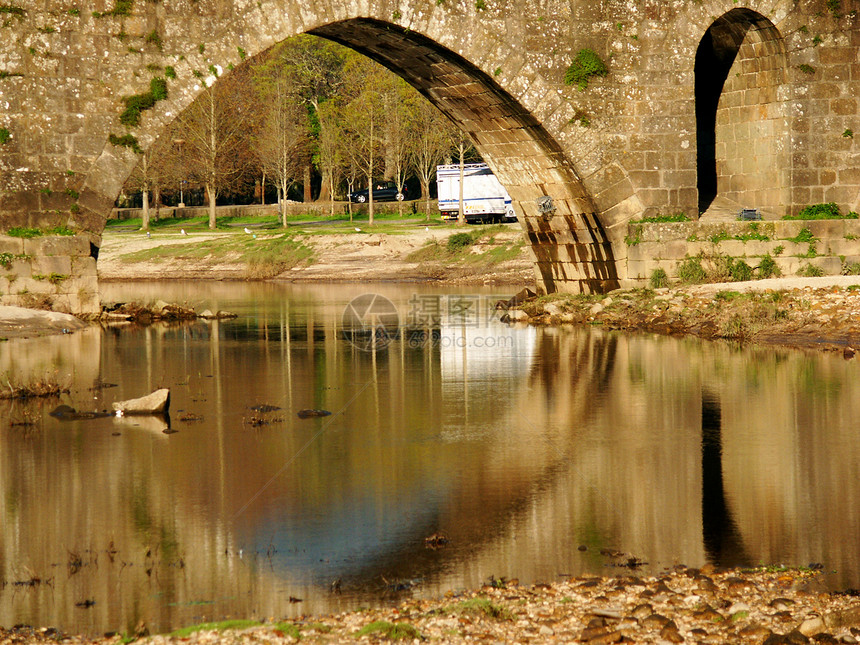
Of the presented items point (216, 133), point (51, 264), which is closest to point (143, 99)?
point (51, 264)

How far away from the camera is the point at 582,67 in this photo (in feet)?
67.5

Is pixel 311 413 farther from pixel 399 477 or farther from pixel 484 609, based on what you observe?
pixel 484 609

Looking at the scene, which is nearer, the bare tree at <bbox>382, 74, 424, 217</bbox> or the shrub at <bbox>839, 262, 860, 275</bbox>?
the shrub at <bbox>839, 262, 860, 275</bbox>

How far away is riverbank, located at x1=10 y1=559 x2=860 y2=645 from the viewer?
18.4 ft

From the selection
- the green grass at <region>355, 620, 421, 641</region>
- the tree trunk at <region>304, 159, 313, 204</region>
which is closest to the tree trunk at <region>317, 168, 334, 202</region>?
the tree trunk at <region>304, 159, 313, 204</region>

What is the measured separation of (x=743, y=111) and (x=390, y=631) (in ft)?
Answer: 60.8

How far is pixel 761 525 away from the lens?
762 centimetres

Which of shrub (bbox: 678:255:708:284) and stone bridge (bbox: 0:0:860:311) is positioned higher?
stone bridge (bbox: 0:0:860:311)

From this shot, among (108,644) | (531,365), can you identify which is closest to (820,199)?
(531,365)

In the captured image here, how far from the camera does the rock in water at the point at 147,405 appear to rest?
1184cm

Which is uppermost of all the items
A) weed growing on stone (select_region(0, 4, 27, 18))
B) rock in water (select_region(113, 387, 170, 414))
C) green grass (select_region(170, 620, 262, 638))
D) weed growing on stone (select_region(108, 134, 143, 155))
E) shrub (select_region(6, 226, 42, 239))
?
weed growing on stone (select_region(0, 4, 27, 18))

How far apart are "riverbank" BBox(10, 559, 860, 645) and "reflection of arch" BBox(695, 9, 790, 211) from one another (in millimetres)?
16454

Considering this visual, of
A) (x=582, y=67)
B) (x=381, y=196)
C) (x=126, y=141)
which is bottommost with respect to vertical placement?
(x=126, y=141)

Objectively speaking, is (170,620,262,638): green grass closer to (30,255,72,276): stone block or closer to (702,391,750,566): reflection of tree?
(702,391,750,566): reflection of tree
